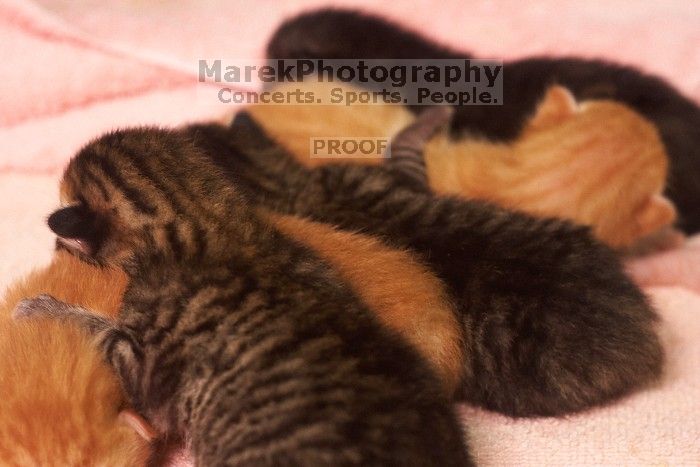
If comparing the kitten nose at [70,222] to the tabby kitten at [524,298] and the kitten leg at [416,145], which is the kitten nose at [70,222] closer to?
the tabby kitten at [524,298]

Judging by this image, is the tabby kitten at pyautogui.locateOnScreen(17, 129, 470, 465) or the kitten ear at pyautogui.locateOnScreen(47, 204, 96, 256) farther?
the kitten ear at pyautogui.locateOnScreen(47, 204, 96, 256)

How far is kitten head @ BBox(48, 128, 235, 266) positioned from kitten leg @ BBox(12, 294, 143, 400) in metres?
0.12

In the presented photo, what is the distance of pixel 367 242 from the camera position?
131 centimetres

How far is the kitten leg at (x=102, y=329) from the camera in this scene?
3.57ft

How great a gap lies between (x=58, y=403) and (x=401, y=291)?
1.83 feet

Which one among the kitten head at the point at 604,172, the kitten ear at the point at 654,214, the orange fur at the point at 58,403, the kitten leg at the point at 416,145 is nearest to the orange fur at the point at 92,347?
the orange fur at the point at 58,403

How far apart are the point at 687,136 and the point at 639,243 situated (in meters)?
0.33

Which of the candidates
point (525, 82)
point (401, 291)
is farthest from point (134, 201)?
point (525, 82)

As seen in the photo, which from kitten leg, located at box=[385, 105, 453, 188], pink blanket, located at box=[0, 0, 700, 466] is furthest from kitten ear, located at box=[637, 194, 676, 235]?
kitten leg, located at box=[385, 105, 453, 188]

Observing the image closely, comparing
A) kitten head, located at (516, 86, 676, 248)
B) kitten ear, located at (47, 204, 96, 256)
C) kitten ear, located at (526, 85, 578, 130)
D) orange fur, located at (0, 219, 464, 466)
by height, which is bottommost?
orange fur, located at (0, 219, 464, 466)

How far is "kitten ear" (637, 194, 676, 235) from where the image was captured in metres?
1.61

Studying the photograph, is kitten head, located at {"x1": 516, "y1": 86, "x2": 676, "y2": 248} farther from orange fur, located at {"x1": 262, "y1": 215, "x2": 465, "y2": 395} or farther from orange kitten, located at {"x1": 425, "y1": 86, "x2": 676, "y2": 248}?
orange fur, located at {"x1": 262, "y1": 215, "x2": 465, "y2": 395}

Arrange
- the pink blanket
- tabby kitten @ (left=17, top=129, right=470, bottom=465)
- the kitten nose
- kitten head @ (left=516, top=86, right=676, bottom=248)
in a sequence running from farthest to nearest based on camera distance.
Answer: kitten head @ (left=516, top=86, right=676, bottom=248) < the pink blanket < the kitten nose < tabby kitten @ (left=17, top=129, right=470, bottom=465)

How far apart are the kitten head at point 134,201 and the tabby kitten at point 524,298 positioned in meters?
0.12
